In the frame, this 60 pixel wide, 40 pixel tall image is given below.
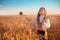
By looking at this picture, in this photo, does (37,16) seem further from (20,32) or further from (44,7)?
(20,32)

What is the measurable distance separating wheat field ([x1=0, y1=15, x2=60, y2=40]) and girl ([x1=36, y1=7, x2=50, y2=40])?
55mm

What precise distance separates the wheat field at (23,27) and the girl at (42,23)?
0.18 feet

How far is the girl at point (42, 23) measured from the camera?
155cm

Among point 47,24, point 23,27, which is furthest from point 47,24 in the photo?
point 23,27

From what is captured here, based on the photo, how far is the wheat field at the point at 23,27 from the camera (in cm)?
154

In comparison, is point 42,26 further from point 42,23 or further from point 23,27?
point 23,27

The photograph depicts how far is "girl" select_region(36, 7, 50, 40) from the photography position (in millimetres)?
1549

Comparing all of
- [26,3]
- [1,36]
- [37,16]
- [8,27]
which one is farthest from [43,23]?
[1,36]

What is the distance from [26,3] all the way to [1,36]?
564mm

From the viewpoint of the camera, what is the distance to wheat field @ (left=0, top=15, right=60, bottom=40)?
154 cm

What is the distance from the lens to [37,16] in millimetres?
1577

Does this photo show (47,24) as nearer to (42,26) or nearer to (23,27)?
(42,26)

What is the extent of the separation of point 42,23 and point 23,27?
0.87ft

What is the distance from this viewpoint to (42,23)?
156 centimetres
